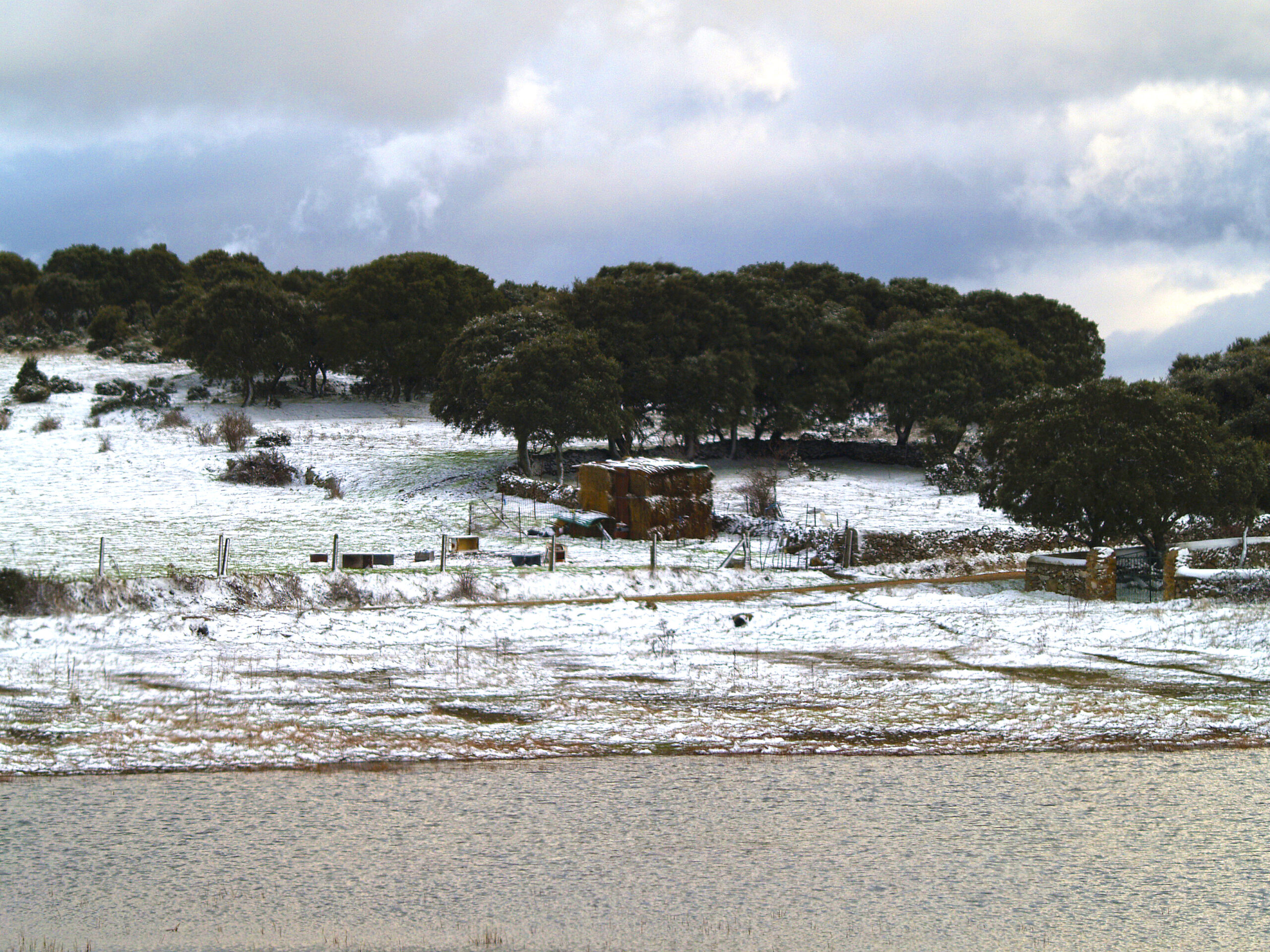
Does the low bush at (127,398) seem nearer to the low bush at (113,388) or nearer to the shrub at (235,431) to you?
the low bush at (113,388)

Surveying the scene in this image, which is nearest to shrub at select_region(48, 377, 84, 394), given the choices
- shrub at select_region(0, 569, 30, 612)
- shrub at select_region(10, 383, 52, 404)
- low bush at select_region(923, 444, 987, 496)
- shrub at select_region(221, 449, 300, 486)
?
shrub at select_region(10, 383, 52, 404)

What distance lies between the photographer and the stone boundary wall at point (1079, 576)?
76.3 ft

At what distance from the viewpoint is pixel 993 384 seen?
51344 mm

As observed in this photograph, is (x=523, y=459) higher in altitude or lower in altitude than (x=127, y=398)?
lower

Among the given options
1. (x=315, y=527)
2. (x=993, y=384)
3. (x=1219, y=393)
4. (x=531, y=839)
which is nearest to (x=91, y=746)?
(x=531, y=839)

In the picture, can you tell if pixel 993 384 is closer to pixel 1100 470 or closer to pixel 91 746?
pixel 1100 470

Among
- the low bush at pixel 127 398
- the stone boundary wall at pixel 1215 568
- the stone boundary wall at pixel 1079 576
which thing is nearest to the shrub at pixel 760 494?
the stone boundary wall at pixel 1079 576

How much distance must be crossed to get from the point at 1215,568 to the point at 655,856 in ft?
62.9

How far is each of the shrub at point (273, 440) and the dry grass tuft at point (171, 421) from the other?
16.6ft

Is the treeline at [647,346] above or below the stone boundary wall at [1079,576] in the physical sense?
above

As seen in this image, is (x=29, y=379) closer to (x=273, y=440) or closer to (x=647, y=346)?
(x=273, y=440)

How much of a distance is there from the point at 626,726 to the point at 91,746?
5747 mm

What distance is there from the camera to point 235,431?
48250mm

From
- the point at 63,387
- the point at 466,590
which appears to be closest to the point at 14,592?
the point at 466,590
